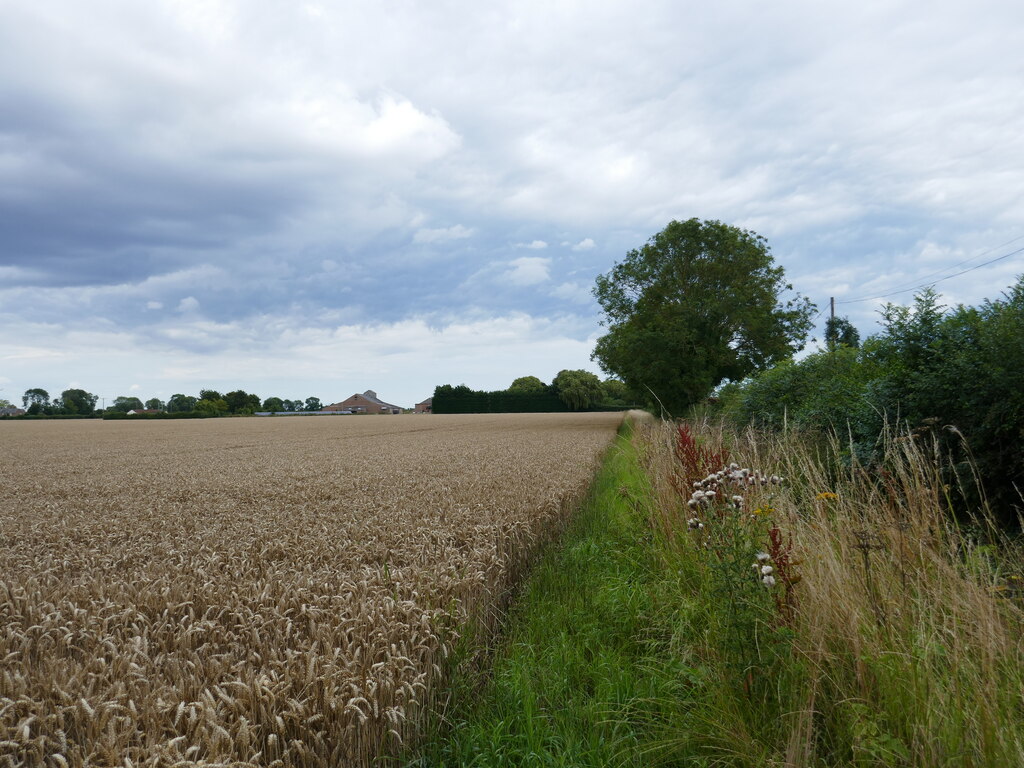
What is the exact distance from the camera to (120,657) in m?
2.47

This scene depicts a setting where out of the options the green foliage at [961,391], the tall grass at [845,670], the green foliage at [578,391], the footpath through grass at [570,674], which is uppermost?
the green foliage at [578,391]

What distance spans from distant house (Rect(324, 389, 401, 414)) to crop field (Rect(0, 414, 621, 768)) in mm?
131590

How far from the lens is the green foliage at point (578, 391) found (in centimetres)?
9062

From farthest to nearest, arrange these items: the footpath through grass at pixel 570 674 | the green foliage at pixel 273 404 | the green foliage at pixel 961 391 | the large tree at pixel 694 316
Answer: the green foliage at pixel 273 404
the large tree at pixel 694 316
the green foliage at pixel 961 391
the footpath through grass at pixel 570 674

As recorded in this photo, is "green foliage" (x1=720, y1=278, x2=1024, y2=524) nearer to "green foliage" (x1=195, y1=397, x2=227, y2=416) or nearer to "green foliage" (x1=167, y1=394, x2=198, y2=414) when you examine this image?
"green foliage" (x1=195, y1=397, x2=227, y2=416)

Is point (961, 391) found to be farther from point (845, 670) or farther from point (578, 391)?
point (578, 391)

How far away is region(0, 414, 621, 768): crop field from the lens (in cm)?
206

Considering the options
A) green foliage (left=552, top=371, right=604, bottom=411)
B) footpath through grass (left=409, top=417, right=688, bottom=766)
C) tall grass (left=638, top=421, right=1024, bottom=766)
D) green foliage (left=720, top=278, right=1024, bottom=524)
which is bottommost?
footpath through grass (left=409, top=417, right=688, bottom=766)

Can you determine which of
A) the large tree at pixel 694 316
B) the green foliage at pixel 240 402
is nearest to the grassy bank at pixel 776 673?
the large tree at pixel 694 316

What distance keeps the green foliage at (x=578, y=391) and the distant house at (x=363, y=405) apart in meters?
56.0

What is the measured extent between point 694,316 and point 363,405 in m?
121

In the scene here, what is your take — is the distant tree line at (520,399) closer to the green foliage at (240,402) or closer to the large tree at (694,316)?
the green foliage at (240,402)

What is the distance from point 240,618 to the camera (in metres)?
2.96

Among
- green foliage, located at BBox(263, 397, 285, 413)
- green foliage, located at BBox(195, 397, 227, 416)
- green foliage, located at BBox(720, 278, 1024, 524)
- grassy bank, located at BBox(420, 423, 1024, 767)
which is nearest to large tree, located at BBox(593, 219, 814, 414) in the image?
green foliage, located at BBox(720, 278, 1024, 524)
